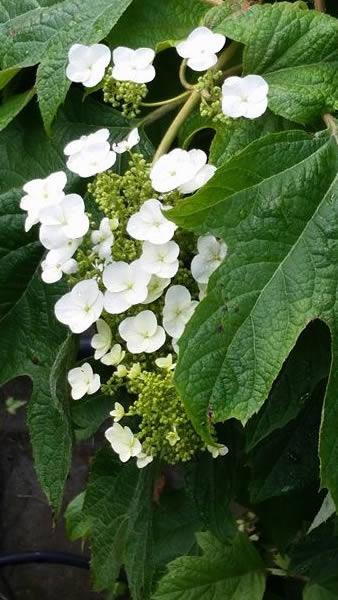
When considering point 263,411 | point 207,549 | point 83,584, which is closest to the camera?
point 263,411

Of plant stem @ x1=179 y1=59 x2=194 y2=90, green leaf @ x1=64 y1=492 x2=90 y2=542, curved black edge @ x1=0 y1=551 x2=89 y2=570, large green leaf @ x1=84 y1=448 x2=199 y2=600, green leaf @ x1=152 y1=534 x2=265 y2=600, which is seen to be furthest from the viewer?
curved black edge @ x1=0 y1=551 x2=89 y2=570

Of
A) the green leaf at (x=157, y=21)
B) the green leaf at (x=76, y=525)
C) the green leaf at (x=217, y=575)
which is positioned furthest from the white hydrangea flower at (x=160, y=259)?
the green leaf at (x=76, y=525)

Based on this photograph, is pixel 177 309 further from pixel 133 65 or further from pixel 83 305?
pixel 133 65

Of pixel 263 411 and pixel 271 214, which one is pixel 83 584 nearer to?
pixel 263 411

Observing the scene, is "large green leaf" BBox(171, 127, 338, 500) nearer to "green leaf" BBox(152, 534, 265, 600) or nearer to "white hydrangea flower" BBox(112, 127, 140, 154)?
"white hydrangea flower" BBox(112, 127, 140, 154)

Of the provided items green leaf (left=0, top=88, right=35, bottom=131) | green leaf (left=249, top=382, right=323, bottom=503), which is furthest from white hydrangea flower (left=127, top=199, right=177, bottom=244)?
green leaf (left=249, top=382, right=323, bottom=503)

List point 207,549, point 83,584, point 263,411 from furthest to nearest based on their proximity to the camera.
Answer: point 83,584, point 207,549, point 263,411

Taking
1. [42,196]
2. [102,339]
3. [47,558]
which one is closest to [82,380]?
[102,339]

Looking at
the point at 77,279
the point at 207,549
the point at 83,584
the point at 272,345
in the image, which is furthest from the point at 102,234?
the point at 83,584
